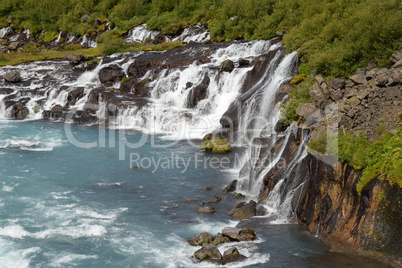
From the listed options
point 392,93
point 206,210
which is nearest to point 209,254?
point 206,210

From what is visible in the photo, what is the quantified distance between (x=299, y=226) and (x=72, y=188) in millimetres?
14256

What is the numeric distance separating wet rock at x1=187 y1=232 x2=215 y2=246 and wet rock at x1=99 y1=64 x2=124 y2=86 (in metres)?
35.8

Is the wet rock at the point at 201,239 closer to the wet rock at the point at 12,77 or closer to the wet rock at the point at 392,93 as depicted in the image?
the wet rock at the point at 392,93

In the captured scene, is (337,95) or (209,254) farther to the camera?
(337,95)

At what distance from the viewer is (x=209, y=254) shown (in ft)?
61.4

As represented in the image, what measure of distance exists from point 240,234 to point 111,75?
122 ft

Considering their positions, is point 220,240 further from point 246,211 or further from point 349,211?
point 349,211

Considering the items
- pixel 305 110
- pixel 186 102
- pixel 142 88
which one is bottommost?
pixel 305 110

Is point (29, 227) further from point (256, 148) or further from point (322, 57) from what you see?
point (322, 57)

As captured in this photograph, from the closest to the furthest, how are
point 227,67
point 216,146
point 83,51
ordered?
point 216,146
point 227,67
point 83,51

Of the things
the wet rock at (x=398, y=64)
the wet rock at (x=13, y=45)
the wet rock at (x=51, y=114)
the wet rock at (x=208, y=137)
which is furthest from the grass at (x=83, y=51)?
the wet rock at (x=398, y=64)

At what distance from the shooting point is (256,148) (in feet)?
91.9

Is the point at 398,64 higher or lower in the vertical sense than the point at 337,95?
higher

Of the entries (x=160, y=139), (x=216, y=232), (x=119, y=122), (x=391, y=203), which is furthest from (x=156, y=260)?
(x=119, y=122)
